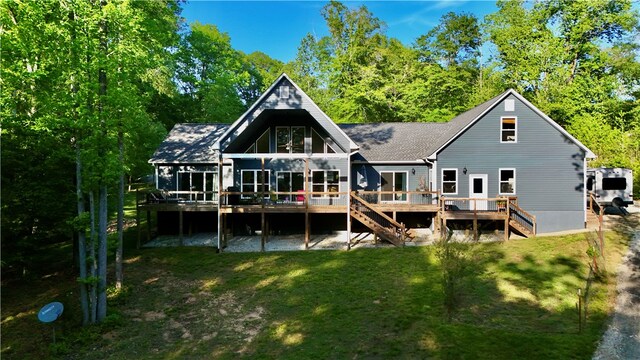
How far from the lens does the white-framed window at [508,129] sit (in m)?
20.2

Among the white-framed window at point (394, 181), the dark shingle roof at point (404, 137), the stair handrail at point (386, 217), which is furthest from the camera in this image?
the white-framed window at point (394, 181)

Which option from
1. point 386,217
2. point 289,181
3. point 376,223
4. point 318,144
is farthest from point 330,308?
point 318,144

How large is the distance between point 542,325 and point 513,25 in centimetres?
3566

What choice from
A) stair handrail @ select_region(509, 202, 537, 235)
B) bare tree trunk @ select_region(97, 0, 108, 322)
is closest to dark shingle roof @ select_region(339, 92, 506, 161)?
stair handrail @ select_region(509, 202, 537, 235)

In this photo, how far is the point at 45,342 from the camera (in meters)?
11.3

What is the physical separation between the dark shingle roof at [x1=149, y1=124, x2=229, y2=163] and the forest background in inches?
72.3

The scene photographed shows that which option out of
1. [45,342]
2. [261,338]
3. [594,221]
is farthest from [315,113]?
[594,221]

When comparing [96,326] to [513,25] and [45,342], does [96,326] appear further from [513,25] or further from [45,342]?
[513,25]

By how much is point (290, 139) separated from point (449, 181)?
9839mm

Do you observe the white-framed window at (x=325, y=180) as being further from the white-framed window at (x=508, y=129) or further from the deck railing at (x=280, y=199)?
the white-framed window at (x=508, y=129)

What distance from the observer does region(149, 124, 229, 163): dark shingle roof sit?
2177cm

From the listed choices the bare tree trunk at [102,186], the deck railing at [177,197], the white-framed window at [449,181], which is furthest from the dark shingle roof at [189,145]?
the white-framed window at [449,181]

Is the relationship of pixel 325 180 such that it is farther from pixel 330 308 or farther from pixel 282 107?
pixel 330 308

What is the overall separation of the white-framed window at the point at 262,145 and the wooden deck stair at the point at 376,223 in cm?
622
